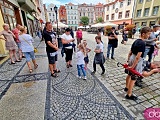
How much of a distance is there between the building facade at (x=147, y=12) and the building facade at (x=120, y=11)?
1568 mm

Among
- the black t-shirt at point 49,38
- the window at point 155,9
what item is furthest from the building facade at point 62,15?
the black t-shirt at point 49,38

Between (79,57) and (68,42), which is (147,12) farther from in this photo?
(79,57)

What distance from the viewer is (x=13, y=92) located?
119 inches

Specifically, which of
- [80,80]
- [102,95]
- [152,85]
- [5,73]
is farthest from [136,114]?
[5,73]

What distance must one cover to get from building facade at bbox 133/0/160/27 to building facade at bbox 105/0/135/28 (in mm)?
1568

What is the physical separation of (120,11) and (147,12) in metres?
9.12

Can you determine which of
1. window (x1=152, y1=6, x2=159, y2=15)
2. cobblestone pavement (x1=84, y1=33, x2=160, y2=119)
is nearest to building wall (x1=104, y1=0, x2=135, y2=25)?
window (x1=152, y1=6, x2=159, y2=15)

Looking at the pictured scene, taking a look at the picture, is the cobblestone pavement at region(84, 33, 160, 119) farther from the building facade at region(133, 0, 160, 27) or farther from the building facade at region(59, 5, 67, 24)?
the building facade at region(59, 5, 67, 24)

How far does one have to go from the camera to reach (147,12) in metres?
25.2

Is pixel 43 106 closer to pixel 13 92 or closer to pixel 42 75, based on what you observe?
pixel 13 92

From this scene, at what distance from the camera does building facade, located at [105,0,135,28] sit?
29.2 meters

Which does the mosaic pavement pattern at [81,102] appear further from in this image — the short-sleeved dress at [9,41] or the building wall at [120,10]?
the building wall at [120,10]

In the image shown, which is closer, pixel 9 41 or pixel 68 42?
pixel 68 42

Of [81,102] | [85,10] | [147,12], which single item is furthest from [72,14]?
[81,102]
